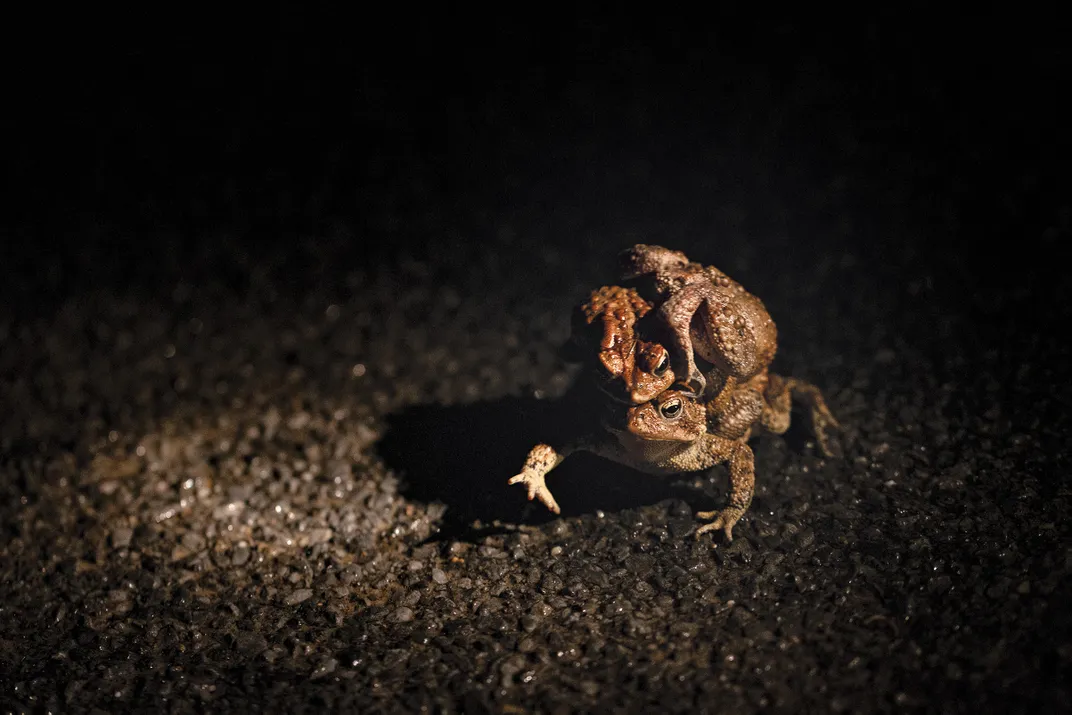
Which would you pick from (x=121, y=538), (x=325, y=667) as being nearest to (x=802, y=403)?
(x=325, y=667)

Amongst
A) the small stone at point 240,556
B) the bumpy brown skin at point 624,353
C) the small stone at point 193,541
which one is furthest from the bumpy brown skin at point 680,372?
the small stone at point 193,541

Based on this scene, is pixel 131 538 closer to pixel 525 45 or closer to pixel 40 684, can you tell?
pixel 40 684

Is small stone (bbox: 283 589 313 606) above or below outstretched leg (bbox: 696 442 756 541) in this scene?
below

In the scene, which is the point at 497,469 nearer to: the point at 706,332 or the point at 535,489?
the point at 535,489

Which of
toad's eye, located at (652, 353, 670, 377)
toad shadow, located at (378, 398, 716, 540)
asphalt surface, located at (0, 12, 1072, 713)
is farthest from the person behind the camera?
toad shadow, located at (378, 398, 716, 540)

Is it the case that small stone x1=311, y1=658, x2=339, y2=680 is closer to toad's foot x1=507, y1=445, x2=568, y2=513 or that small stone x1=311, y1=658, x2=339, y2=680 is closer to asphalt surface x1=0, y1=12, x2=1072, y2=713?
asphalt surface x1=0, y1=12, x2=1072, y2=713

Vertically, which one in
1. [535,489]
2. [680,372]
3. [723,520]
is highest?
[680,372]

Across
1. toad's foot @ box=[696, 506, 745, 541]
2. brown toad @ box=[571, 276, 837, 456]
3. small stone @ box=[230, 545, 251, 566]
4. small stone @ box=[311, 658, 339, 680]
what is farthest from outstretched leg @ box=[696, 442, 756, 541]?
small stone @ box=[230, 545, 251, 566]
